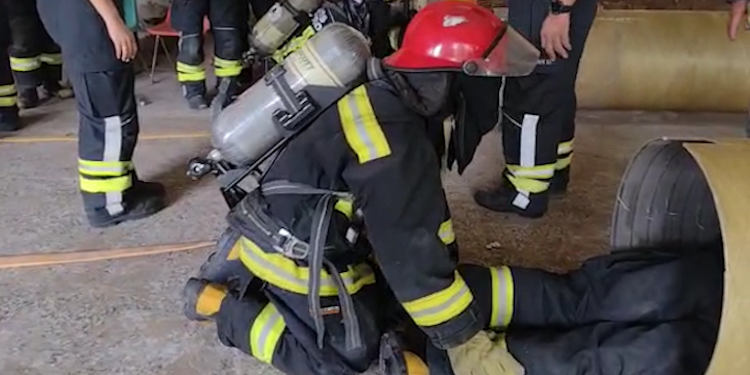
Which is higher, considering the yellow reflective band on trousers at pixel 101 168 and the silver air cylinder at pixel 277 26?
the silver air cylinder at pixel 277 26

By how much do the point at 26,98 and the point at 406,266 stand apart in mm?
2974

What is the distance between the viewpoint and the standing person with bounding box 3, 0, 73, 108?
153 inches

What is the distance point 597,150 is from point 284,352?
2053mm

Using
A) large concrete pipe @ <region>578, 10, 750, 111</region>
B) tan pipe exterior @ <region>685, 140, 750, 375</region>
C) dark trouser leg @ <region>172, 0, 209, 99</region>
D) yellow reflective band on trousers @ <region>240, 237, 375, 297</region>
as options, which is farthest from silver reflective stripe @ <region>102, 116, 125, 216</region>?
large concrete pipe @ <region>578, 10, 750, 111</region>

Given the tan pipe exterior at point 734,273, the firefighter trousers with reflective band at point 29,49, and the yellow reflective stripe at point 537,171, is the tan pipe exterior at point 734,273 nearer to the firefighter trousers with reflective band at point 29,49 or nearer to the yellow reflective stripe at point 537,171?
the yellow reflective stripe at point 537,171

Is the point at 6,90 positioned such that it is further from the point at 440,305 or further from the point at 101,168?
the point at 440,305

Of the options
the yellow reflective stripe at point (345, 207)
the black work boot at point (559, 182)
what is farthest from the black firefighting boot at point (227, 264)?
the black work boot at point (559, 182)

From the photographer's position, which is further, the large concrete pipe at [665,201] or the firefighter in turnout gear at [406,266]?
the large concrete pipe at [665,201]

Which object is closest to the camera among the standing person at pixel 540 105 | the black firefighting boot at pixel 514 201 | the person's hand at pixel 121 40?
the person's hand at pixel 121 40

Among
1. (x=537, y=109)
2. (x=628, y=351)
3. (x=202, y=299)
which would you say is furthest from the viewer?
(x=537, y=109)

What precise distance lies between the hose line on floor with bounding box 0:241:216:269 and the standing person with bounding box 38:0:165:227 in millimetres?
212

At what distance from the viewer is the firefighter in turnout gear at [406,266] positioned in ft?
5.77

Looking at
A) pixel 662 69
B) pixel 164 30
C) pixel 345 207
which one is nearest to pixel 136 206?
pixel 345 207

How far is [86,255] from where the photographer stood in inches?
101
